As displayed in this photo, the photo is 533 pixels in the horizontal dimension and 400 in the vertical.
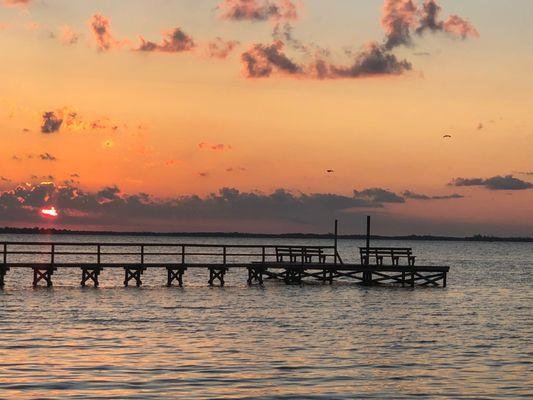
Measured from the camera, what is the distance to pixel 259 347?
27.4m

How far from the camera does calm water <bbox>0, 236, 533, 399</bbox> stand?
2108 centimetres

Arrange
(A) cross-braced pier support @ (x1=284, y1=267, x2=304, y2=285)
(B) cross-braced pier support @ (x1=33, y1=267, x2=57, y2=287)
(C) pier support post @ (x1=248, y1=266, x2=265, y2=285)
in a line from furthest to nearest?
(A) cross-braced pier support @ (x1=284, y1=267, x2=304, y2=285)
(C) pier support post @ (x1=248, y1=266, x2=265, y2=285)
(B) cross-braced pier support @ (x1=33, y1=267, x2=57, y2=287)

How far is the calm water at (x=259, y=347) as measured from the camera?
21.1 m

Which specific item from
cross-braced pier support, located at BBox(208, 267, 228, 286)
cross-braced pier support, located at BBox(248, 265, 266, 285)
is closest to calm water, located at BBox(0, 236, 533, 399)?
cross-braced pier support, located at BBox(208, 267, 228, 286)

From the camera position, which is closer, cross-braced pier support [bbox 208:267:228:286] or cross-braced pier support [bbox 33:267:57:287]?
cross-braced pier support [bbox 33:267:57:287]

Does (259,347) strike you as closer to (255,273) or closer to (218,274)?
(218,274)

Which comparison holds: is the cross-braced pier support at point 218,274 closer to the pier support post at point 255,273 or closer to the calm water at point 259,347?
the pier support post at point 255,273

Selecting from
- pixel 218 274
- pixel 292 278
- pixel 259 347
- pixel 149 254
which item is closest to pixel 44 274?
pixel 149 254

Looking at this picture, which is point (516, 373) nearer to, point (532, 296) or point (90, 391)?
point (90, 391)

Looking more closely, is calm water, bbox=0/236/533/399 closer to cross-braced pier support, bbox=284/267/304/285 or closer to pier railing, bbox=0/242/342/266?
pier railing, bbox=0/242/342/266

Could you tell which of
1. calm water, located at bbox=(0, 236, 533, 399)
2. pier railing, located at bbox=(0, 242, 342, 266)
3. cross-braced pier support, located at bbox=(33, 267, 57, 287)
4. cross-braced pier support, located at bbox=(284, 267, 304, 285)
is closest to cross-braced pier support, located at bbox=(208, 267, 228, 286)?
pier railing, located at bbox=(0, 242, 342, 266)

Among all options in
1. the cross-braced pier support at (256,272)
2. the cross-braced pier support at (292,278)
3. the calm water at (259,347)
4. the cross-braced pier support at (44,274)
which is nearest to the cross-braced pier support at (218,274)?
the cross-braced pier support at (256,272)

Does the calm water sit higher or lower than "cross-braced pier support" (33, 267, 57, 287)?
lower

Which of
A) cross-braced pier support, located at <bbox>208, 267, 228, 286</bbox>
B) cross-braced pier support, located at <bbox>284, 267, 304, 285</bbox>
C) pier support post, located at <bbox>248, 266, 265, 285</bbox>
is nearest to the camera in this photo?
cross-braced pier support, located at <bbox>208, 267, 228, 286</bbox>
